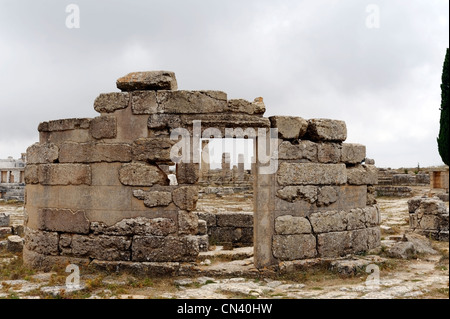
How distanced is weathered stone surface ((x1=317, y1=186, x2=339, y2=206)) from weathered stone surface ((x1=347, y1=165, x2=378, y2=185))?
0.59 m

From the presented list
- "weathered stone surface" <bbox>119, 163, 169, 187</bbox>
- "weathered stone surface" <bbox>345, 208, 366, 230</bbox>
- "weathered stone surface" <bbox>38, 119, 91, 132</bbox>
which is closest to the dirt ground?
"weathered stone surface" <bbox>345, 208, 366, 230</bbox>

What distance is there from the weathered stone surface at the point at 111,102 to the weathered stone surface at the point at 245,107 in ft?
6.08

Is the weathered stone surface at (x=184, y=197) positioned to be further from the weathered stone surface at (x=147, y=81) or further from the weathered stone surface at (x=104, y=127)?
the weathered stone surface at (x=147, y=81)

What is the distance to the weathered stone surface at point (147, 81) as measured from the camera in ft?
25.7

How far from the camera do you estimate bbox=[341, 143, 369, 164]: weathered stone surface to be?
8797mm

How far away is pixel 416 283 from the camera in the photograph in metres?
6.79

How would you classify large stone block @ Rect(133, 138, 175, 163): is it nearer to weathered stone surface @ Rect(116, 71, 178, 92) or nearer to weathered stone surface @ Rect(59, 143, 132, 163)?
weathered stone surface @ Rect(59, 143, 132, 163)

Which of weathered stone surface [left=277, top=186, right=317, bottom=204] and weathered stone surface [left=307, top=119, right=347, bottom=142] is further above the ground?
weathered stone surface [left=307, top=119, right=347, bottom=142]

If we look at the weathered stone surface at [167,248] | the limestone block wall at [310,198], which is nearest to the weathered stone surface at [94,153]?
the weathered stone surface at [167,248]

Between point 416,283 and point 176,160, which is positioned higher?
point 176,160

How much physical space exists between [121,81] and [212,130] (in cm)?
189

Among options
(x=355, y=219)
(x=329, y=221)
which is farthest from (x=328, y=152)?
(x=355, y=219)

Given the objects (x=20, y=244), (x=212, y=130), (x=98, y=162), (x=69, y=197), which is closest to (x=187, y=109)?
(x=212, y=130)
